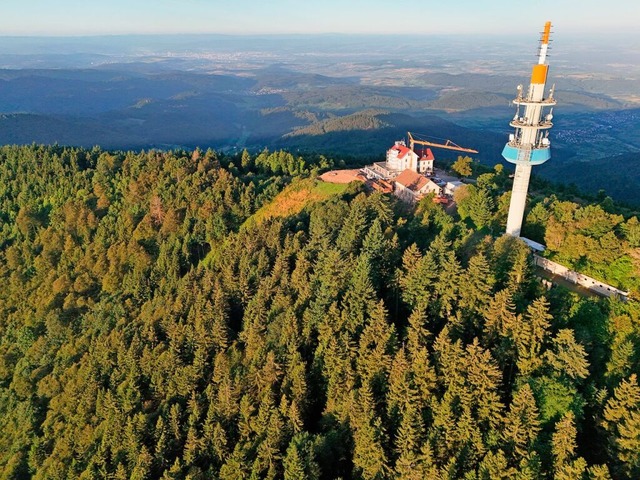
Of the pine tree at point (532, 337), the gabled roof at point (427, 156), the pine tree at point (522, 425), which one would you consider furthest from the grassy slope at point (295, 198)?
the pine tree at point (522, 425)

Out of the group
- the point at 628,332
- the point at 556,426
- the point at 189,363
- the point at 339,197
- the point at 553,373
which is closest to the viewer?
the point at 556,426

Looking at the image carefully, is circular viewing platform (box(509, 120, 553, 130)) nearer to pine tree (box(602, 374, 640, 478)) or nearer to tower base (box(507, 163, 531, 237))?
tower base (box(507, 163, 531, 237))

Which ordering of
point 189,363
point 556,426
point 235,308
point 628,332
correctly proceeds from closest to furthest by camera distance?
point 556,426
point 628,332
point 189,363
point 235,308

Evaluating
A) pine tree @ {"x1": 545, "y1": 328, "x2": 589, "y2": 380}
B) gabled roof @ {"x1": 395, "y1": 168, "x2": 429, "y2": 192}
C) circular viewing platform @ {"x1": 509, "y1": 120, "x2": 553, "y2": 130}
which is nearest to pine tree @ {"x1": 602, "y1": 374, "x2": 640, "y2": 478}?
pine tree @ {"x1": 545, "y1": 328, "x2": 589, "y2": 380}

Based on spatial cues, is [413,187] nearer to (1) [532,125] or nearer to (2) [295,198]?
(2) [295,198]

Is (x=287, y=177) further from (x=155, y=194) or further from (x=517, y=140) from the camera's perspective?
(x=517, y=140)

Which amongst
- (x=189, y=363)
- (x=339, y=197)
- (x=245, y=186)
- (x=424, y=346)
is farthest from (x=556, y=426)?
(x=245, y=186)

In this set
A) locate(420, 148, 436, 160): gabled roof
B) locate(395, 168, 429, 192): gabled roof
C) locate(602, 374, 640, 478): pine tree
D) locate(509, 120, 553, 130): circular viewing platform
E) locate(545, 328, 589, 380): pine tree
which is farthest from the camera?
locate(420, 148, 436, 160): gabled roof
